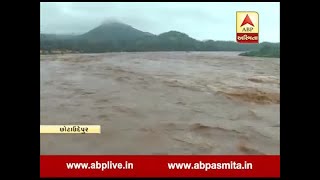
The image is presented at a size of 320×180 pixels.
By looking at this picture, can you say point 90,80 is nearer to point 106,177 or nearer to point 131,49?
point 131,49

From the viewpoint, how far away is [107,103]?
670 centimetres

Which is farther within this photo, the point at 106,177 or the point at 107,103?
the point at 107,103

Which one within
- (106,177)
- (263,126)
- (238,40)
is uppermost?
(238,40)

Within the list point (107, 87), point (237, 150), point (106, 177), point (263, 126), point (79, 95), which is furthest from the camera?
point (107, 87)

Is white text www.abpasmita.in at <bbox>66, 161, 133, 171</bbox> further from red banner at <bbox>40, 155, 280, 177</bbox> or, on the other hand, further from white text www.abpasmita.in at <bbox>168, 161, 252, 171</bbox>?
white text www.abpasmita.in at <bbox>168, 161, 252, 171</bbox>

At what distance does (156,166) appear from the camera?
16.1ft

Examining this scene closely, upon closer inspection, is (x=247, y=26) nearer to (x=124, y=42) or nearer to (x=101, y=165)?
(x=101, y=165)

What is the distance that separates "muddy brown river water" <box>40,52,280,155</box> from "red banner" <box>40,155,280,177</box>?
143 mm

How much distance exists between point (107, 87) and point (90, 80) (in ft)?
3.49

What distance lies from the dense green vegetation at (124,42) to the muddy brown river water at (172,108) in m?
0.58

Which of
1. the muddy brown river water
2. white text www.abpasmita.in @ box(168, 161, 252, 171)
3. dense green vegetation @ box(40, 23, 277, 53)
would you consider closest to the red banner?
white text www.abpasmita.in @ box(168, 161, 252, 171)

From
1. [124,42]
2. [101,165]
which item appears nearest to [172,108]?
[101,165]

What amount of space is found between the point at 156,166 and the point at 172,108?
1731 mm
